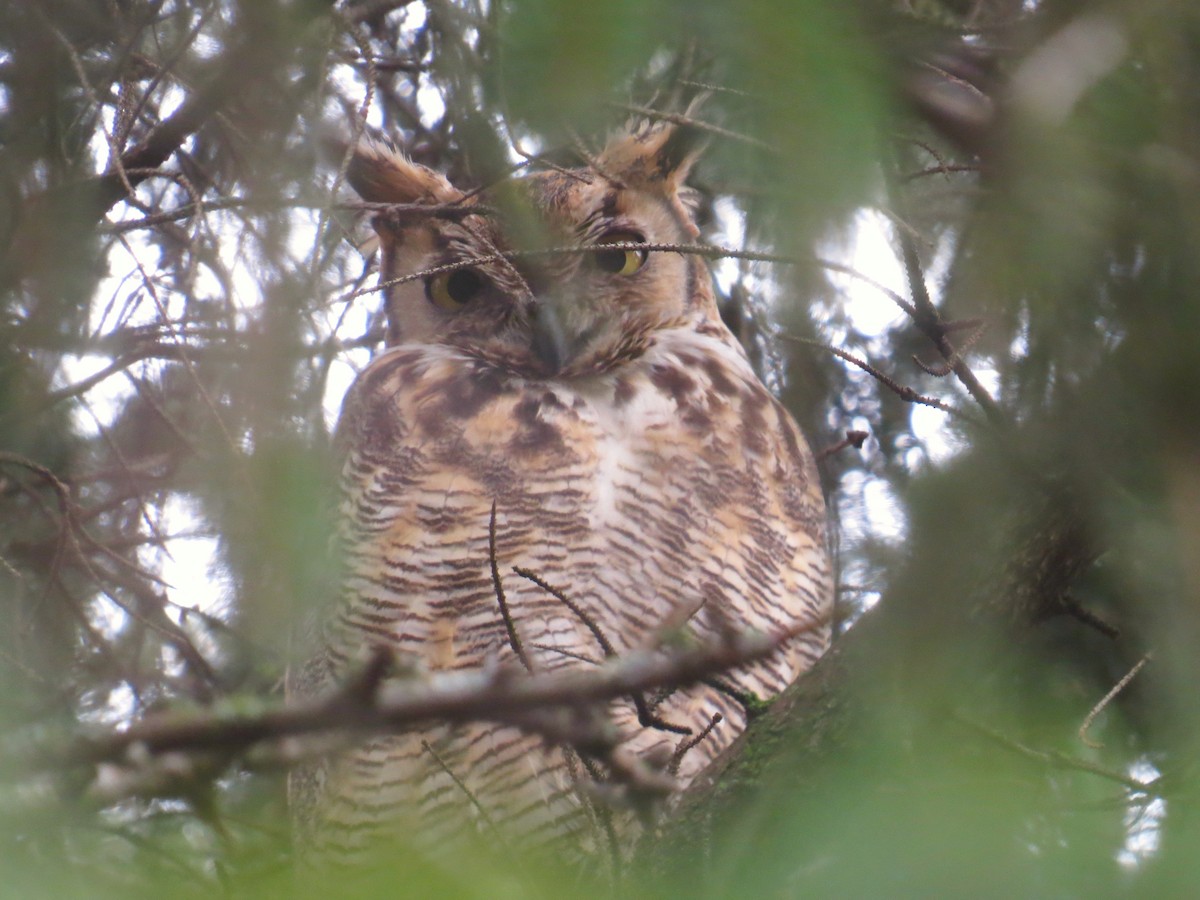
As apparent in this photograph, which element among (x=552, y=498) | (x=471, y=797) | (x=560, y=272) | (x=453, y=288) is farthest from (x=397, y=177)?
(x=471, y=797)

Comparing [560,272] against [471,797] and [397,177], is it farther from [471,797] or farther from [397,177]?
[471,797]

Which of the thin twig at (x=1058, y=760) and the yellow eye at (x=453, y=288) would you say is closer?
the thin twig at (x=1058, y=760)

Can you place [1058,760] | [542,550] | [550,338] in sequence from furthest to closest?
[550,338] < [542,550] < [1058,760]


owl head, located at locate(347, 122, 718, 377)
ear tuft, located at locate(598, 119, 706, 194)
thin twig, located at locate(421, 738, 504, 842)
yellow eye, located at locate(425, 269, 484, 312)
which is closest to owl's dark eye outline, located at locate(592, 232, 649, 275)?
owl head, located at locate(347, 122, 718, 377)

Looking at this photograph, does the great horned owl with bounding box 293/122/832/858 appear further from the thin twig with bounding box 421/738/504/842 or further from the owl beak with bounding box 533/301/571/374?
the thin twig with bounding box 421/738/504/842

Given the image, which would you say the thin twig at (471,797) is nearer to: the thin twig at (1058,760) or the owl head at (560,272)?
the thin twig at (1058,760)

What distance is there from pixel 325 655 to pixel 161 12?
0.99 metres

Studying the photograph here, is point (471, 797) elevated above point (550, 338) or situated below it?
below

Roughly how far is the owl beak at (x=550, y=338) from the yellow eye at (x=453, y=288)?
0.19m

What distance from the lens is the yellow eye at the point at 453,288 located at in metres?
2.27

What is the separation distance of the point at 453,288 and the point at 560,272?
→ 271 millimetres

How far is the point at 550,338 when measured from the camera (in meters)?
2.10

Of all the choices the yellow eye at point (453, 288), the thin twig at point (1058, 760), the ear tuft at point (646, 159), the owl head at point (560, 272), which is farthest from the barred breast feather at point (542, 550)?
the thin twig at point (1058, 760)

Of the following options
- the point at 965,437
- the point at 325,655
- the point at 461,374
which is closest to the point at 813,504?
the point at 461,374
